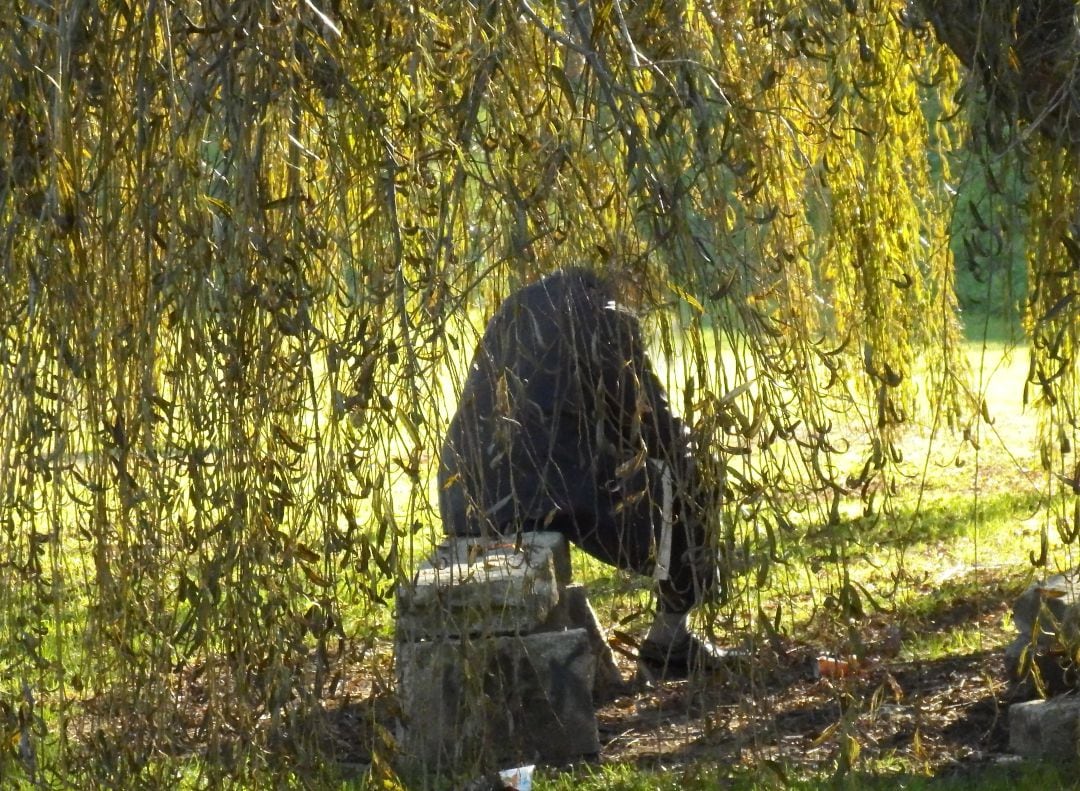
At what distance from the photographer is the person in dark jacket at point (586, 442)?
105 inches

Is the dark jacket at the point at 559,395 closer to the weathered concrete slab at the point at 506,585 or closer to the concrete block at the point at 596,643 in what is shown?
the weathered concrete slab at the point at 506,585

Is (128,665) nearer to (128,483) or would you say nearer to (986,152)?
(128,483)

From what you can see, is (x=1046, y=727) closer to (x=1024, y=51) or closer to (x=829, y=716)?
(x=829, y=716)

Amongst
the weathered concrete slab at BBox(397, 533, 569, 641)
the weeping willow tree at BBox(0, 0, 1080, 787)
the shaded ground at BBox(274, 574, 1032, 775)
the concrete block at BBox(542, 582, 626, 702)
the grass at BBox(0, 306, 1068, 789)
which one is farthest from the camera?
the concrete block at BBox(542, 582, 626, 702)

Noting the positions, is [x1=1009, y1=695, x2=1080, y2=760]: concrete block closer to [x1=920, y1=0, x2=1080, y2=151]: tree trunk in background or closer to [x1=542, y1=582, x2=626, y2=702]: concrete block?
[x1=542, y1=582, x2=626, y2=702]: concrete block

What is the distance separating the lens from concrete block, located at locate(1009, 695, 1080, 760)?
421cm

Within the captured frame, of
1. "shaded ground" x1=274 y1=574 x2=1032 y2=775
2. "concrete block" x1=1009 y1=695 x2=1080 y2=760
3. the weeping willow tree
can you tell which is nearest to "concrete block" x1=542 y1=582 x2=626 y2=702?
"shaded ground" x1=274 y1=574 x2=1032 y2=775

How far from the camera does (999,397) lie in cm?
1096

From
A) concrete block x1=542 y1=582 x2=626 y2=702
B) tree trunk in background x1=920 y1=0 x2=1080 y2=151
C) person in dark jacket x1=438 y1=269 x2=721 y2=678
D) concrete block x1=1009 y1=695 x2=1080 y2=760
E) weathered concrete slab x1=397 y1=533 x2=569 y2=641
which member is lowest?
concrete block x1=1009 y1=695 x2=1080 y2=760

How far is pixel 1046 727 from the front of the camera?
425 centimetres

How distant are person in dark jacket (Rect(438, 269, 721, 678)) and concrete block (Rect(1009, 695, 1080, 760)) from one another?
103 cm

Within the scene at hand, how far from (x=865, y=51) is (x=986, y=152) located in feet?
1.05

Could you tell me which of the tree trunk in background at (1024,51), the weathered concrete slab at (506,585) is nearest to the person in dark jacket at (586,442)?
the weathered concrete slab at (506,585)

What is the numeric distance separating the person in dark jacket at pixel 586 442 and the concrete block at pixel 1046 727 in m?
1.03
